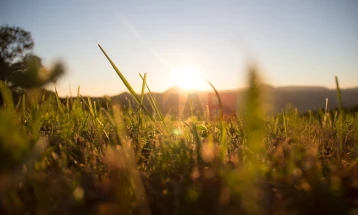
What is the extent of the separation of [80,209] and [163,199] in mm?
257

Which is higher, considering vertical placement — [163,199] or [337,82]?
[337,82]

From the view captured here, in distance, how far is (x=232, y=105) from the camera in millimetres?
1840

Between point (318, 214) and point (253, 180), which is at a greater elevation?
point (253, 180)

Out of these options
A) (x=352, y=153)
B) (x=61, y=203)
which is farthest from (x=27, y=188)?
(x=352, y=153)

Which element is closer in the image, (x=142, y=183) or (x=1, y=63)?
(x=142, y=183)

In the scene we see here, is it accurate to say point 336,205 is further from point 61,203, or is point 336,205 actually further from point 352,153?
point 352,153

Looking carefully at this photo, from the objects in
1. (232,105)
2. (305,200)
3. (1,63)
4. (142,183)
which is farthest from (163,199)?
(1,63)

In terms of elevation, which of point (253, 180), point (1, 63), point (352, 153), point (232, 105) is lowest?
point (352, 153)

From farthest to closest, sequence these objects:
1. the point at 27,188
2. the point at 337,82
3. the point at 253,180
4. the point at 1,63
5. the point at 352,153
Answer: the point at 1,63, the point at 352,153, the point at 337,82, the point at 27,188, the point at 253,180

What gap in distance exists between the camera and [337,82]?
3.91 ft

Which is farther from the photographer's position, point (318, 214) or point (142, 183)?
point (142, 183)

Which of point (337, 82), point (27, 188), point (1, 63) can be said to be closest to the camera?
point (27, 188)

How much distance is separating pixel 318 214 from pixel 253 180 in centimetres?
22

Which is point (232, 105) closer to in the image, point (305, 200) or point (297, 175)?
point (297, 175)
